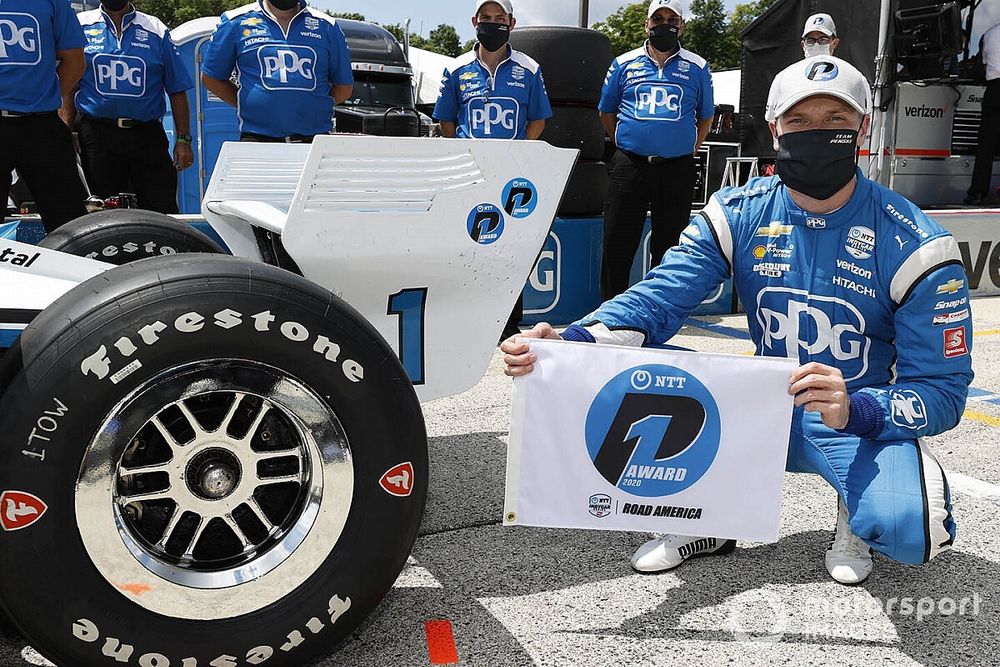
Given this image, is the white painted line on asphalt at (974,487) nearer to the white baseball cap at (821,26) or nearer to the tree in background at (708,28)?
the white baseball cap at (821,26)

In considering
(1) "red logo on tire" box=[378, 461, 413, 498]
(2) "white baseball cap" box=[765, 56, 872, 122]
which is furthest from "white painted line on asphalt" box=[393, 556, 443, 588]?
(2) "white baseball cap" box=[765, 56, 872, 122]

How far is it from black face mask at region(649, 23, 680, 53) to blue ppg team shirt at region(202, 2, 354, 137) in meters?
1.99

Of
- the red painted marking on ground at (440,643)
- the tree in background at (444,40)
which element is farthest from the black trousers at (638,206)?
the tree in background at (444,40)

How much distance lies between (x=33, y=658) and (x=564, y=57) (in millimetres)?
5443

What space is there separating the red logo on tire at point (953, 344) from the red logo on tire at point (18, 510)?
6.93 ft

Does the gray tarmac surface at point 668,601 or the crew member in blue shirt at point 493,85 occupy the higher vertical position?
the crew member in blue shirt at point 493,85

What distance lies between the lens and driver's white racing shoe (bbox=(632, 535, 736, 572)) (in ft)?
8.36

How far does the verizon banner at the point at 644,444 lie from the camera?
223 cm

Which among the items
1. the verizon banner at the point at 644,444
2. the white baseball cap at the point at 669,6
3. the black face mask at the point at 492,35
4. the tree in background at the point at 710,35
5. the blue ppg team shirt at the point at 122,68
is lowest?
the verizon banner at the point at 644,444

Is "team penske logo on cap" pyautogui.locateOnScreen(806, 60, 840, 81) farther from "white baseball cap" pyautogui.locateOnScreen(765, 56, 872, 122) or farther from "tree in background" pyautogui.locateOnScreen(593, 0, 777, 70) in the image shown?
"tree in background" pyautogui.locateOnScreen(593, 0, 777, 70)

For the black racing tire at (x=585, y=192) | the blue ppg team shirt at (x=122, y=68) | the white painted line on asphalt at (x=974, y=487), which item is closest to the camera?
the white painted line on asphalt at (x=974, y=487)

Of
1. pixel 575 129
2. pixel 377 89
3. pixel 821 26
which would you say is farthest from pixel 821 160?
pixel 377 89

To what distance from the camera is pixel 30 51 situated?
4457 millimetres

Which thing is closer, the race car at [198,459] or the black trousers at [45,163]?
the race car at [198,459]
